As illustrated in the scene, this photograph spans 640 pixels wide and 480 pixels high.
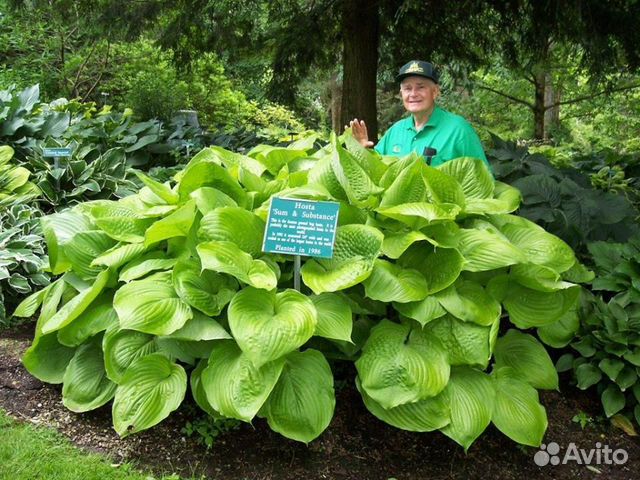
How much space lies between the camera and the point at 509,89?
1483cm

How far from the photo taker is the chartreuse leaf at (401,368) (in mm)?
2227

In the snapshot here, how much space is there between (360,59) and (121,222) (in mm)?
4411

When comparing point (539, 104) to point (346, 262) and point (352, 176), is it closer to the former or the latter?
point (352, 176)

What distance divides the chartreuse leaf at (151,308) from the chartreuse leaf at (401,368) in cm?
74

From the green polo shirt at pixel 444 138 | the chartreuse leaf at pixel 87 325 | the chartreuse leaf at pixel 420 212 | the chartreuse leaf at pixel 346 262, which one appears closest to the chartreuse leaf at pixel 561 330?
the chartreuse leaf at pixel 420 212

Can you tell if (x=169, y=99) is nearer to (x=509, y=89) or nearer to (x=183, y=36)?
(x=183, y=36)

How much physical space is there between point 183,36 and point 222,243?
547cm

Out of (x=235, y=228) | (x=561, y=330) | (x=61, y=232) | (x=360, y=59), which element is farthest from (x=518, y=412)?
(x=360, y=59)

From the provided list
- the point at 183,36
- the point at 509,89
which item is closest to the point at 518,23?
the point at 183,36

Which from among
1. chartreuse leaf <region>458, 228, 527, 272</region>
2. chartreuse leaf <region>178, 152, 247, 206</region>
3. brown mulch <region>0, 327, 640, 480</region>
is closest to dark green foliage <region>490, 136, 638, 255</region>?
chartreuse leaf <region>458, 228, 527, 272</region>

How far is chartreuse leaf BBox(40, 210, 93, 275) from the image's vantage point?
8.89 feet

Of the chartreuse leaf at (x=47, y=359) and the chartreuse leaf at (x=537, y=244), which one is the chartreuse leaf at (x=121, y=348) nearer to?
the chartreuse leaf at (x=47, y=359)

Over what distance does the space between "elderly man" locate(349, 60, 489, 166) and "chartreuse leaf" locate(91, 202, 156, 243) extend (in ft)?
5.05

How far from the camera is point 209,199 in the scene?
8.36 feet
